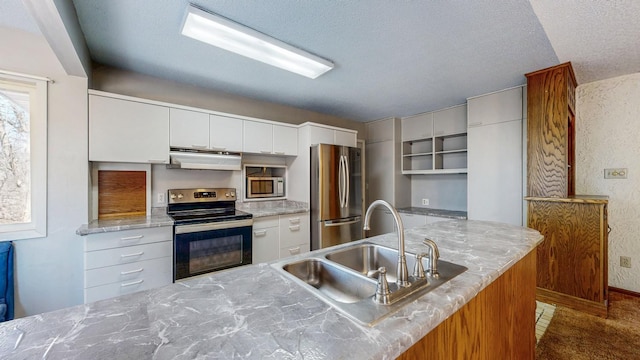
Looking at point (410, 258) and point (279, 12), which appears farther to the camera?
point (279, 12)

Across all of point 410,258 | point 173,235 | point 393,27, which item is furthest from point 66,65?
point 410,258

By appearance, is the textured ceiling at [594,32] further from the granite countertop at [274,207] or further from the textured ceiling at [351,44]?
the granite countertop at [274,207]

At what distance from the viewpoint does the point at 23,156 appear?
204cm

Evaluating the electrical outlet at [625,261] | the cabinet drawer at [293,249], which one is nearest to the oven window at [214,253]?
the cabinet drawer at [293,249]

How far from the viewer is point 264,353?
22.6 inches

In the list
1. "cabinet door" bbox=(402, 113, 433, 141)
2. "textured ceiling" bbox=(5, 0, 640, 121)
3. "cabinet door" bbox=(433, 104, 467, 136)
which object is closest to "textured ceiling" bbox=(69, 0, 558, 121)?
"textured ceiling" bbox=(5, 0, 640, 121)

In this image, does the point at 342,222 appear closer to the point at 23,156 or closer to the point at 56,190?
the point at 56,190

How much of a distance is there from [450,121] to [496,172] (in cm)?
108

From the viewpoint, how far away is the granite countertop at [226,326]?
0.58 meters

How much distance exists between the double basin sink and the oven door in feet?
5.13

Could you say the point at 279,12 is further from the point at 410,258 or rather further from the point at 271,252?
the point at 271,252

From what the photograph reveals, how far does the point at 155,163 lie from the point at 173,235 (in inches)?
32.6

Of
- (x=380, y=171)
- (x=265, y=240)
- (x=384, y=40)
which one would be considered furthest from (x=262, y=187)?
(x=384, y=40)

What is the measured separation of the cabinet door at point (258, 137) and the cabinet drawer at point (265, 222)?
86 cm
